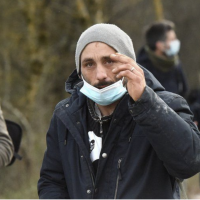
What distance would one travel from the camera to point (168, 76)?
7.65 metres

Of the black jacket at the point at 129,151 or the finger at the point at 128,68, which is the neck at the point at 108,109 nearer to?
the black jacket at the point at 129,151

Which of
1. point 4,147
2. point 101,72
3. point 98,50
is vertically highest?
point 98,50

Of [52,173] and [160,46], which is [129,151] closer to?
[52,173]

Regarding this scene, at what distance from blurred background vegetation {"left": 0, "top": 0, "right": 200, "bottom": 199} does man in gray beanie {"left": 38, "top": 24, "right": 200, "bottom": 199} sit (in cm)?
552

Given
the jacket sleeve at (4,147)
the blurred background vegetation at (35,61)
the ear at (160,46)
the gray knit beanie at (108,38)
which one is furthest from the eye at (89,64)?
the blurred background vegetation at (35,61)

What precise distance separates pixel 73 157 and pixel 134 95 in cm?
63

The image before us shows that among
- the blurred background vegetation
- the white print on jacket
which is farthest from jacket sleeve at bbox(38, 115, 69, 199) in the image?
the blurred background vegetation

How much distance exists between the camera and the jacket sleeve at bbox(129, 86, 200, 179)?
2.89 metres

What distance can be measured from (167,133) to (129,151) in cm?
32

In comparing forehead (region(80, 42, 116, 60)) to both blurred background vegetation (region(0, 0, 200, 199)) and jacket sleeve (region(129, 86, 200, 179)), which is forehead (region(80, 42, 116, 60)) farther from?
blurred background vegetation (region(0, 0, 200, 199))

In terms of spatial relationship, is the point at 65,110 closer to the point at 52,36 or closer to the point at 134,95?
the point at 134,95

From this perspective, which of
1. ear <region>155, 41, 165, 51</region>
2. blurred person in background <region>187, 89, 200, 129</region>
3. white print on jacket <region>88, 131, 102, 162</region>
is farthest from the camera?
ear <region>155, 41, 165, 51</region>

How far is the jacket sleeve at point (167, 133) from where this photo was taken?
2.89 m

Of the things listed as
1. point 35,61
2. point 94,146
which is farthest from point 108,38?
point 35,61
